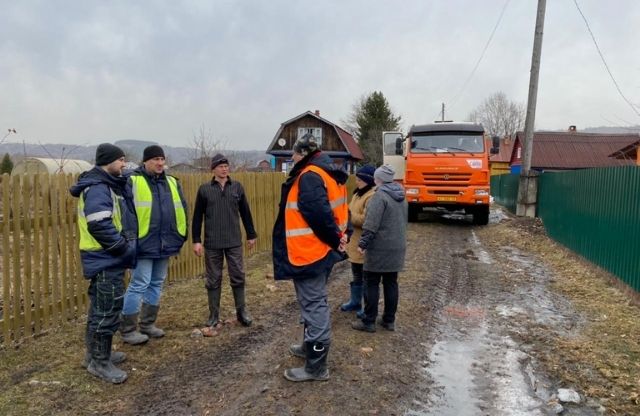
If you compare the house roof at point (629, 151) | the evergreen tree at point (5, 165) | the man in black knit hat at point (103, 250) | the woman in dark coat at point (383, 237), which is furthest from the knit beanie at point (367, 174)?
the evergreen tree at point (5, 165)

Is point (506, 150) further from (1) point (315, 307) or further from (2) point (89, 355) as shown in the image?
(2) point (89, 355)

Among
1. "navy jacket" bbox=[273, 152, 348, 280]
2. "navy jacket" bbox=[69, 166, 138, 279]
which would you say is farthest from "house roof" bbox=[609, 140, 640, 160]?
"navy jacket" bbox=[69, 166, 138, 279]

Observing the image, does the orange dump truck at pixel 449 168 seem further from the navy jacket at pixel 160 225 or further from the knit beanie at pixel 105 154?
the knit beanie at pixel 105 154

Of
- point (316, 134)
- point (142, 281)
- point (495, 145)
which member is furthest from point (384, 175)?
point (316, 134)

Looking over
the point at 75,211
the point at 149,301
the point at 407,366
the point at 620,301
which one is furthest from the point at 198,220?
the point at 620,301

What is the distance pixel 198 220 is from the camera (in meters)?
4.83

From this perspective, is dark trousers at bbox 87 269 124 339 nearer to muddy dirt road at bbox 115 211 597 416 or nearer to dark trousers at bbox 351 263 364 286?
muddy dirt road at bbox 115 211 597 416

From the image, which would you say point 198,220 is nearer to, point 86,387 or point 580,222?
point 86,387

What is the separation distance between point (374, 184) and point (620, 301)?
3702 mm

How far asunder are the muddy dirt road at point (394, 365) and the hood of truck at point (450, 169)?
6.86 meters

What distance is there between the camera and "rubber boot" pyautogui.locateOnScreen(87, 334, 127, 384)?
3.60 meters

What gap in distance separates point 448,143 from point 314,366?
11.2 meters

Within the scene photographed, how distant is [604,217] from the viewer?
764cm

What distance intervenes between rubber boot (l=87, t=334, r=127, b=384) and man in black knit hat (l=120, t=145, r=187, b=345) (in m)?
0.60
